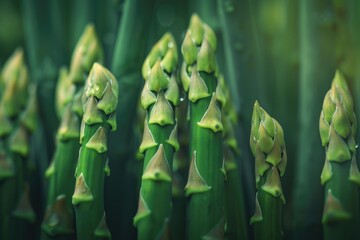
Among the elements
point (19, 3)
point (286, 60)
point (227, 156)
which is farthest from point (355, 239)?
point (19, 3)

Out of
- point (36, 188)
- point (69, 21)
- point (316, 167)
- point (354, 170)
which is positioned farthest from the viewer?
point (69, 21)

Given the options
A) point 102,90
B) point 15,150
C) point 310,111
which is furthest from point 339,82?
point 15,150

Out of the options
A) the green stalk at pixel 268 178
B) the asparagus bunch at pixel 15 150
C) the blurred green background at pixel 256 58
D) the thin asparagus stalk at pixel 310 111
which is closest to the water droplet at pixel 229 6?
the blurred green background at pixel 256 58

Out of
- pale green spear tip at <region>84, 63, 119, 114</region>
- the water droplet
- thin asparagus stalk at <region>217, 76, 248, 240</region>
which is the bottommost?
thin asparagus stalk at <region>217, 76, 248, 240</region>

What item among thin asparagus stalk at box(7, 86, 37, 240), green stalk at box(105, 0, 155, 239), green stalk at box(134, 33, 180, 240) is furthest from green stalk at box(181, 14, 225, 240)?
thin asparagus stalk at box(7, 86, 37, 240)

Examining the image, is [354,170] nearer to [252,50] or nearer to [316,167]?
[316,167]

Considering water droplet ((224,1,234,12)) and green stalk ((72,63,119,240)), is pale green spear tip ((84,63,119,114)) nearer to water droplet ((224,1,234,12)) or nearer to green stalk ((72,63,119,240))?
green stalk ((72,63,119,240))
